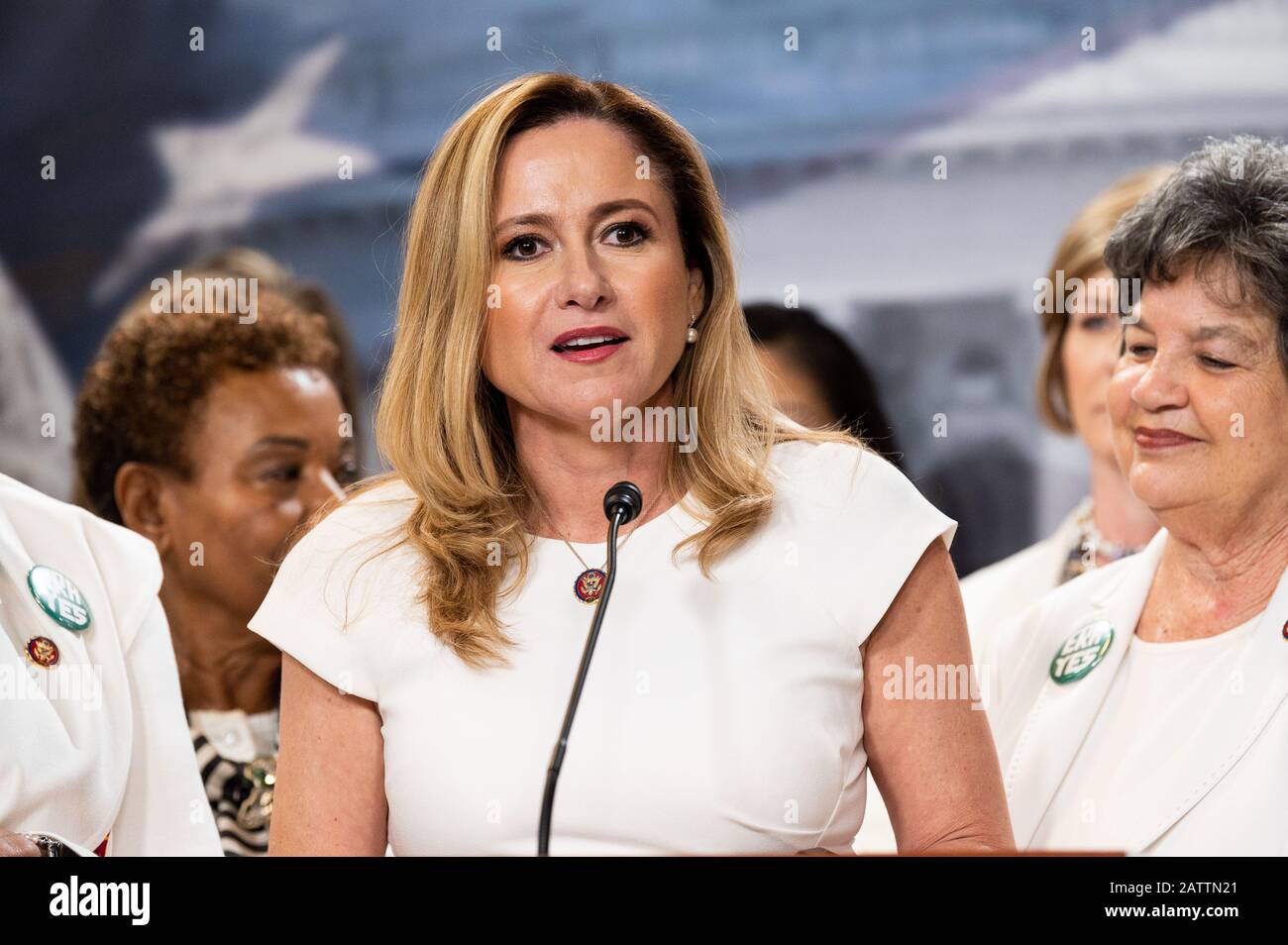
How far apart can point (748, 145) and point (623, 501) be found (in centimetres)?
227

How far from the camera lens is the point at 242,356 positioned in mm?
2672

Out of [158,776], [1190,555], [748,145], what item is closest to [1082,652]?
[1190,555]

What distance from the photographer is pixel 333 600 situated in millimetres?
1736

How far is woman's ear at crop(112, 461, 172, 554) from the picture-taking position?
8.72ft

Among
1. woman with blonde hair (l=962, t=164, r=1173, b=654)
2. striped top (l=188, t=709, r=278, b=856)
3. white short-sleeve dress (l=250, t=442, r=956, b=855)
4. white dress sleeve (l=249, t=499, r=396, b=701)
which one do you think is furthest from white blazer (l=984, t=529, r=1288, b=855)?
striped top (l=188, t=709, r=278, b=856)

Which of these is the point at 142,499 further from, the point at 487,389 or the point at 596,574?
the point at 596,574

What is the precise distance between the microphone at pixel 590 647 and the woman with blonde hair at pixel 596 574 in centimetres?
19

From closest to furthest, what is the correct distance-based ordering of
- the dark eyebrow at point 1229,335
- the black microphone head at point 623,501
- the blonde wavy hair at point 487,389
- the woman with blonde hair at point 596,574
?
the black microphone head at point 623,501 → the woman with blonde hair at point 596,574 → the blonde wavy hair at point 487,389 → the dark eyebrow at point 1229,335

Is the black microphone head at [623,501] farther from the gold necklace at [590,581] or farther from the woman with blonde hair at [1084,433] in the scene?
the woman with blonde hair at [1084,433]

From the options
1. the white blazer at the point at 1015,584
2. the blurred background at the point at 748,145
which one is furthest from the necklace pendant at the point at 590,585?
the blurred background at the point at 748,145

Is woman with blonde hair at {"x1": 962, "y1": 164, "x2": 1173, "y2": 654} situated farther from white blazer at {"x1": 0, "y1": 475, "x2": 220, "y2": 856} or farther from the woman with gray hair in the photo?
white blazer at {"x1": 0, "y1": 475, "x2": 220, "y2": 856}

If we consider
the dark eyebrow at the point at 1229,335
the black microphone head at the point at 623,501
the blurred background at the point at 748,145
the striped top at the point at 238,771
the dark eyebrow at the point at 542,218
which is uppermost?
the blurred background at the point at 748,145

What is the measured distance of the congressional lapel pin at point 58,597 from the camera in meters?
1.83
